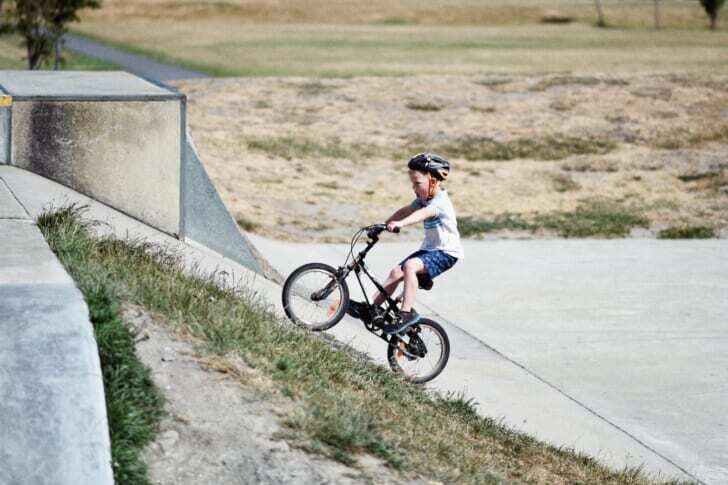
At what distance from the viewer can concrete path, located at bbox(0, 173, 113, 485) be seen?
5.39 m

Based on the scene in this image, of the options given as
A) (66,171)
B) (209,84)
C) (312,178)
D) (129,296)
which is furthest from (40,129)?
(209,84)

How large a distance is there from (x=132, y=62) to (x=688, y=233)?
28.2 m

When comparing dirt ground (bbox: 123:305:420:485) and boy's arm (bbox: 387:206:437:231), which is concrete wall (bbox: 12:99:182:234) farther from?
dirt ground (bbox: 123:305:420:485)

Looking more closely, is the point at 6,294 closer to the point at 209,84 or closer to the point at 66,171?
the point at 66,171

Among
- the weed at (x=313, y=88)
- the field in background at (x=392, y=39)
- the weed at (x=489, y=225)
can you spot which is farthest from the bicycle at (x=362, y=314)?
the field in background at (x=392, y=39)

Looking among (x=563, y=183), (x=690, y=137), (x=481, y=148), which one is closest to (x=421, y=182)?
(x=563, y=183)

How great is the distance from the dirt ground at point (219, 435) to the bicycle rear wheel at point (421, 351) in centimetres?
260

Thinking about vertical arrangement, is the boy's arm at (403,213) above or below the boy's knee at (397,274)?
above

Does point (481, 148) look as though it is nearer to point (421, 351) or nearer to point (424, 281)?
point (424, 281)

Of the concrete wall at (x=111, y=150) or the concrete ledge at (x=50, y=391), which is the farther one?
the concrete wall at (x=111, y=150)

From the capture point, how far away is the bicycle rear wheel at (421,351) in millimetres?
9148

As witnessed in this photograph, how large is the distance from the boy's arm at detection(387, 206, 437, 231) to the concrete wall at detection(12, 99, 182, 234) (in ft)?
11.4

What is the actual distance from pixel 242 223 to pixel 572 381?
8.04m

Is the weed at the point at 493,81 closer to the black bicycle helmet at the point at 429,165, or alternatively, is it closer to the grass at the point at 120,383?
the black bicycle helmet at the point at 429,165
